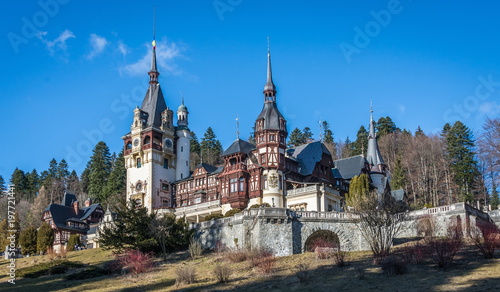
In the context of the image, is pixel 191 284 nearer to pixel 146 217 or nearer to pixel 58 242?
pixel 146 217

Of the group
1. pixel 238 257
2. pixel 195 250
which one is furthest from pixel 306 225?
pixel 195 250

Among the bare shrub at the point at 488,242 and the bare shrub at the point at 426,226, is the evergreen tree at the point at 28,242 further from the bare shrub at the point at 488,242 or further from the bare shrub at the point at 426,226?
the bare shrub at the point at 488,242

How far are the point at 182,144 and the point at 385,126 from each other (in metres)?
36.1

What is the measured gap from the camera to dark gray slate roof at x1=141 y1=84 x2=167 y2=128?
74562 mm

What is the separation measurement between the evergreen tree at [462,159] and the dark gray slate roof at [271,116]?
21.1 meters

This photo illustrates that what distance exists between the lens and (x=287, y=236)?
44062mm

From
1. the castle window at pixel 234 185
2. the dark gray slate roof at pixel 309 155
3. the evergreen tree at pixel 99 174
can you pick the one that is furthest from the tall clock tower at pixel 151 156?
the evergreen tree at pixel 99 174

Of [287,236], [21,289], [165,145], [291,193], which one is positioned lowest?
[21,289]

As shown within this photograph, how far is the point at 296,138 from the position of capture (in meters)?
103

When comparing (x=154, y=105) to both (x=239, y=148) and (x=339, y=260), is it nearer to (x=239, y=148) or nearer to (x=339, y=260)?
(x=239, y=148)

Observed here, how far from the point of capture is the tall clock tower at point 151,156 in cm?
7162

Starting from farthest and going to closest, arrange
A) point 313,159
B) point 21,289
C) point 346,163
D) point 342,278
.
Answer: point 346,163 < point 313,159 < point 21,289 < point 342,278

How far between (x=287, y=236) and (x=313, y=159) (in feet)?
75.5

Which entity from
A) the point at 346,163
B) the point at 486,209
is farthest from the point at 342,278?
the point at 346,163
